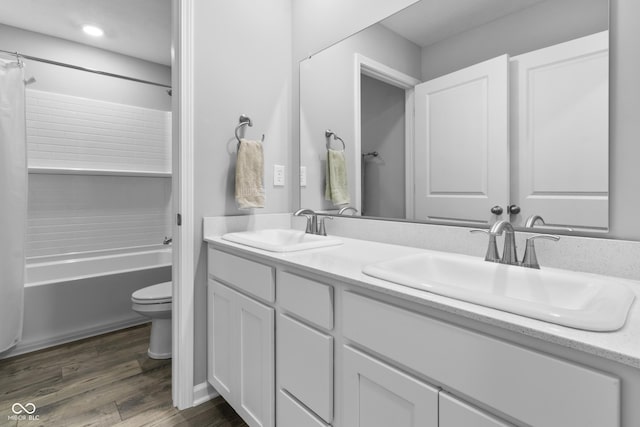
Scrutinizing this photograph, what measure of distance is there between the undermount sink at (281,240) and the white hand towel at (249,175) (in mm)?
168

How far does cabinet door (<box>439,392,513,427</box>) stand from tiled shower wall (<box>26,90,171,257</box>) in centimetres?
301

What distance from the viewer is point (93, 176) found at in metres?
2.87

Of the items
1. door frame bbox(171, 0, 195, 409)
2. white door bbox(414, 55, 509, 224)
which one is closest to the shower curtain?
door frame bbox(171, 0, 195, 409)

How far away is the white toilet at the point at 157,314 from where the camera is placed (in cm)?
207

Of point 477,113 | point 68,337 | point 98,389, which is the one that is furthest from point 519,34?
point 68,337

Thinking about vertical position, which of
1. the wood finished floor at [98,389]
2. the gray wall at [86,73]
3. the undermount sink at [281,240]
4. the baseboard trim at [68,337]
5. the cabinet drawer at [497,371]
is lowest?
the wood finished floor at [98,389]

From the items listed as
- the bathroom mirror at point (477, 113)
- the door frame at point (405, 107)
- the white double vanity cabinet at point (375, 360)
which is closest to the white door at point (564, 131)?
the bathroom mirror at point (477, 113)

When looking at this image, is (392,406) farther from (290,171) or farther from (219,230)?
(290,171)

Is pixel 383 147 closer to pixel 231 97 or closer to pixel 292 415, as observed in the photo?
pixel 231 97

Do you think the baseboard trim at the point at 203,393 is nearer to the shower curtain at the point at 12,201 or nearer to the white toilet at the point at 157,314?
the white toilet at the point at 157,314

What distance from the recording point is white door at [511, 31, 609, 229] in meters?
0.92

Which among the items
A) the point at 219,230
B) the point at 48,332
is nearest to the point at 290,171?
the point at 219,230

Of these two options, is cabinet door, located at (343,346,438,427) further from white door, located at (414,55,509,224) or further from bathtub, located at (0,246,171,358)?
bathtub, located at (0,246,171,358)

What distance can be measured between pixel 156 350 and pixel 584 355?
2290mm
